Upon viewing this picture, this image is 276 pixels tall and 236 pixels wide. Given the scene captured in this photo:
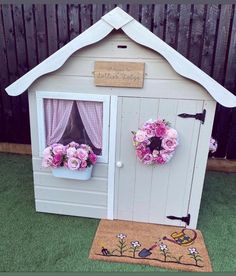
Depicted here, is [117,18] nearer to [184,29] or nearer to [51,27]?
[184,29]

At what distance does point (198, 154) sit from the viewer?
7.62 feet

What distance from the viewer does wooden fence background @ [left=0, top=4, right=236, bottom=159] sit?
3.22 meters

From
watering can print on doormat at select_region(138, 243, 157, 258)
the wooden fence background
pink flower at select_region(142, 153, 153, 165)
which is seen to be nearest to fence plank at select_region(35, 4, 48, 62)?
the wooden fence background

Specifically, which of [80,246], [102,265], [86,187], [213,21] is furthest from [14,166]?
[213,21]

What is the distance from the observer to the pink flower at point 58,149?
7.70 ft

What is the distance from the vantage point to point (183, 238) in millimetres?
2389

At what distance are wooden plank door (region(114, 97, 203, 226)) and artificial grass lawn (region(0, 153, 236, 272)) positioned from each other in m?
0.36

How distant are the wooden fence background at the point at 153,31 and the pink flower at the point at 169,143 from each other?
1.61 m

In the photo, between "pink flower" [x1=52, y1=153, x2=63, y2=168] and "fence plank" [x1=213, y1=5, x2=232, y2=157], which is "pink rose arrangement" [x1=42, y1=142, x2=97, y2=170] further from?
"fence plank" [x1=213, y1=5, x2=232, y2=157]

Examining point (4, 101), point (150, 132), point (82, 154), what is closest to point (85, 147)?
point (82, 154)

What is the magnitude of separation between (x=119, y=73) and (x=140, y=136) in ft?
1.78

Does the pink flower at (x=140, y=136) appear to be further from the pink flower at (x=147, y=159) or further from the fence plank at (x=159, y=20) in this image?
the fence plank at (x=159, y=20)

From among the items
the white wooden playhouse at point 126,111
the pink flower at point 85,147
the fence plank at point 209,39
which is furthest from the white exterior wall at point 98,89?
the fence plank at point 209,39

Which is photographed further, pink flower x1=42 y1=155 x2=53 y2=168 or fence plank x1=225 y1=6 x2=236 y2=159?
fence plank x1=225 y1=6 x2=236 y2=159
